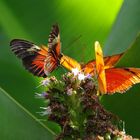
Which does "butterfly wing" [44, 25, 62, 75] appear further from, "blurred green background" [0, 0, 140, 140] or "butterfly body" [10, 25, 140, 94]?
"blurred green background" [0, 0, 140, 140]

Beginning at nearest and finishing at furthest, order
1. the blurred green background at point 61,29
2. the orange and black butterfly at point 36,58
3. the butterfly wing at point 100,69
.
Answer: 1. the butterfly wing at point 100,69
2. the orange and black butterfly at point 36,58
3. the blurred green background at point 61,29

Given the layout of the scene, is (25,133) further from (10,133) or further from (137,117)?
(137,117)

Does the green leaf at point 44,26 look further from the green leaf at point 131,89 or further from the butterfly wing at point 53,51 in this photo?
the butterfly wing at point 53,51

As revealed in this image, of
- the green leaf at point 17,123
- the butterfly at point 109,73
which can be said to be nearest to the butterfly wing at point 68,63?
the butterfly at point 109,73

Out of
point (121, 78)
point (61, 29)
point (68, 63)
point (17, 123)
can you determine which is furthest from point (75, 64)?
point (61, 29)

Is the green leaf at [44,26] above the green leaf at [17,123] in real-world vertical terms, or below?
above

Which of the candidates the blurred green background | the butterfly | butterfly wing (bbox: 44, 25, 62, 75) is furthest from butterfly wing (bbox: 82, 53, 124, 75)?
the blurred green background
